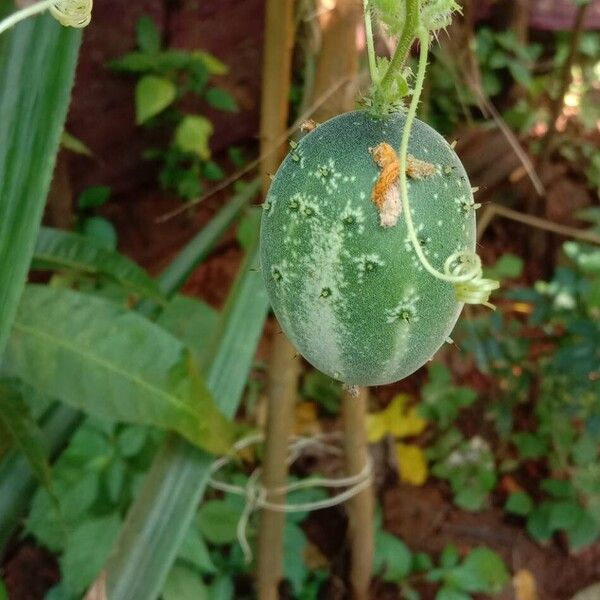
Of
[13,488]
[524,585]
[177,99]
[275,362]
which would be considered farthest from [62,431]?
[177,99]

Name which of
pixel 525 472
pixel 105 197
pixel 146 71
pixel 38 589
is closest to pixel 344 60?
pixel 38 589

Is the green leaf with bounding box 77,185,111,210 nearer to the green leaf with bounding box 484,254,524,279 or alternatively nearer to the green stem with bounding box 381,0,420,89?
the green leaf with bounding box 484,254,524,279

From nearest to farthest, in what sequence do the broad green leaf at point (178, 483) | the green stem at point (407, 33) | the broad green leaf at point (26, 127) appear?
the green stem at point (407, 33) → the broad green leaf at point (26, 127) → the broad green leaf at point (178, 483)

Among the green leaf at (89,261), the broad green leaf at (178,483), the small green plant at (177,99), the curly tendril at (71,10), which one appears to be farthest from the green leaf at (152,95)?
the curly tendril at (71,10)

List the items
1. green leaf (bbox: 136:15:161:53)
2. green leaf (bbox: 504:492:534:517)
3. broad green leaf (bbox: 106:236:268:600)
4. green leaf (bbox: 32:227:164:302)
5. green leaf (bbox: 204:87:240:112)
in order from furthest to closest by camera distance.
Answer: green leaf (bbox: 204:87:240:112)
green leaf (bbox: 136:15:161:53)
green leaf (bbox: 504:492:534:517)
green leaf (bbox: 32:227:164:302)
broad green leaf (bbox: 106:236:268:600)

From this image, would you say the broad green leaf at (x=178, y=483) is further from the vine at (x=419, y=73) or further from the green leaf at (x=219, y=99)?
the green leaf at (x=219, y=99)

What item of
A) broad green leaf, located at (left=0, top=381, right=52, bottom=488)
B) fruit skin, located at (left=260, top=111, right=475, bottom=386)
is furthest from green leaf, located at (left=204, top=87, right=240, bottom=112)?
fruit skin, located at (left=260, top=111, right=475, bottom=386)
